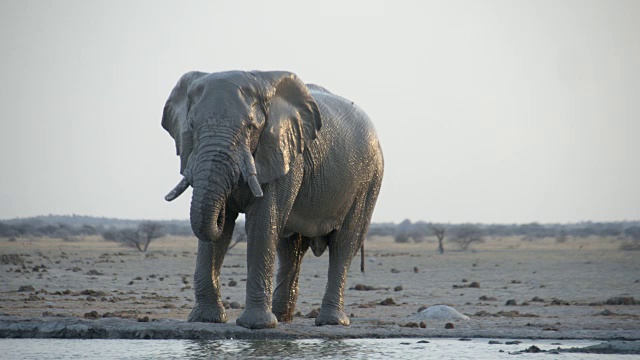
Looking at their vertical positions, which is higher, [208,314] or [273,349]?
[208,314]

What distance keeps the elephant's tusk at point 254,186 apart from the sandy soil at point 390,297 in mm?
1753

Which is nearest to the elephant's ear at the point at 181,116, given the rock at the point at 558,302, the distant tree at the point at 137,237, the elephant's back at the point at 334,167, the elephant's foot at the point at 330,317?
the elephant's back at the point at 334,167

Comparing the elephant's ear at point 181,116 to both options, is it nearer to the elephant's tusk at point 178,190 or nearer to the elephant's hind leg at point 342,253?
the elephant's tusk at point 178,190

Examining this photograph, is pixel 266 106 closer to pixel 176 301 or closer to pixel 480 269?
pixel 176 301

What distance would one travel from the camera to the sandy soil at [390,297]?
15016mm

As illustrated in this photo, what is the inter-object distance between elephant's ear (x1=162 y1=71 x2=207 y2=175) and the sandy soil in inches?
83.2

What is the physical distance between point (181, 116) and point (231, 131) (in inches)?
45.9

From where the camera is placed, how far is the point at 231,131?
12.6 m

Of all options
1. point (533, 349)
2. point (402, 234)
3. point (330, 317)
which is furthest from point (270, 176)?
point (402, 234)

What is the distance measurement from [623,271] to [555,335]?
21.6 meters

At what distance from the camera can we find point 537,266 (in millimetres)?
40688

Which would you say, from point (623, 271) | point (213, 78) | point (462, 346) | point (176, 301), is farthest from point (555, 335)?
point (623, 271)

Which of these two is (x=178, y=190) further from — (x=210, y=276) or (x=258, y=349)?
(x=258, y=349)

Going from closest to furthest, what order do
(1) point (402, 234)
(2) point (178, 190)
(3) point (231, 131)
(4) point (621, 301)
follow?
(3) point (231, 131) < (2) point (178, 190) < (4) point (621, 301) < (1) point (402, 234)
